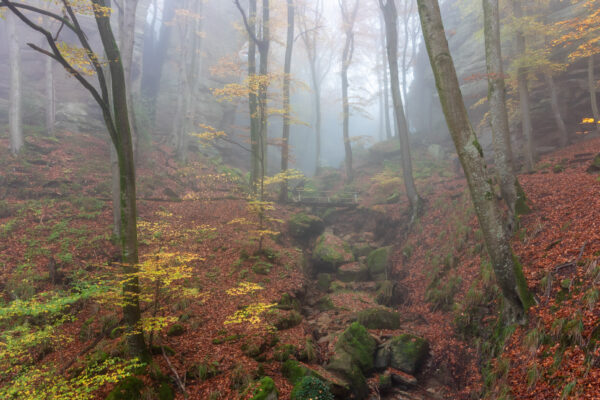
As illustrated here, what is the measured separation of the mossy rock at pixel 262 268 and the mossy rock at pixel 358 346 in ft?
12.6

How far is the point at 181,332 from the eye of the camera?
6.70 m

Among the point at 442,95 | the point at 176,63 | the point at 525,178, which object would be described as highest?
the point at 176,63

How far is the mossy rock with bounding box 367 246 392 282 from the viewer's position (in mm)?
11781

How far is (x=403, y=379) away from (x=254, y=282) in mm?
4928

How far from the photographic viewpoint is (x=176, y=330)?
6.61 meters

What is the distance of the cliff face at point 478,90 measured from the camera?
1448 centimetres

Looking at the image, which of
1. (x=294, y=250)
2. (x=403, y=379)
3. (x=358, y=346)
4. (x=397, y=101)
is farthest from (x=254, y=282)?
(x=397, y=101)

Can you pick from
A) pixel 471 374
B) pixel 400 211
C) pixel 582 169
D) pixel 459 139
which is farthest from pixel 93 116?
pixel 582 169

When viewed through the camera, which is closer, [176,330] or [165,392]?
[165,392]

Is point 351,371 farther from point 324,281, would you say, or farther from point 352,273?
point 352,273

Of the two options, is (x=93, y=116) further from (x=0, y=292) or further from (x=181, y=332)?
(x=181, y=332)

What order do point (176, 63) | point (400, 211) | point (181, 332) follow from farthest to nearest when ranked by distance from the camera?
point (176, 63) → point (400, 211) → point (181, 332)

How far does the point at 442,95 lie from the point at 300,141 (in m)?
37.7

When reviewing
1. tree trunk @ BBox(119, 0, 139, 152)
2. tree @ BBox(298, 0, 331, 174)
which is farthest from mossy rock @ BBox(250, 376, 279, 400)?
tree @ BBox(298, 0, 331, 174)
